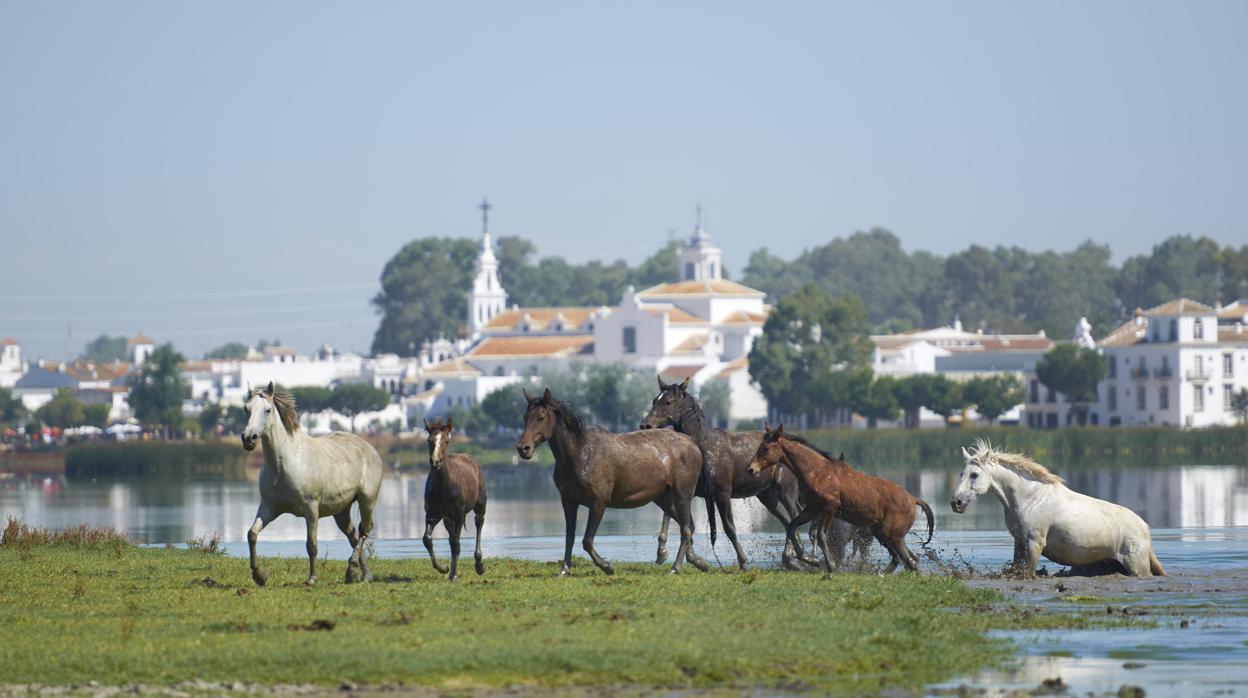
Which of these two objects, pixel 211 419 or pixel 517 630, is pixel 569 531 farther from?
pixel 211 419

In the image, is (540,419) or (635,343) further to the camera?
(635,343)

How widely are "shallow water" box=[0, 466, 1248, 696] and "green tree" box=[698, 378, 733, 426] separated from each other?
181 feet

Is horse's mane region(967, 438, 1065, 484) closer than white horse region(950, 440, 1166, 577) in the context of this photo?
No

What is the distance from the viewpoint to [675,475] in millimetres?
22656

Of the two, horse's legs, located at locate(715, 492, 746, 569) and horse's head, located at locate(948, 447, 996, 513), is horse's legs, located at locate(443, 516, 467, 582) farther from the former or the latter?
horse's head, located at locate(948, 447, 996, 513)

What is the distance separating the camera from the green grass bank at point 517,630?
629 inches

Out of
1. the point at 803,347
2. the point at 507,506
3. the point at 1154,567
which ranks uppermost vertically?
the point at 803,347

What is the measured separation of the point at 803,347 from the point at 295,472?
109 m

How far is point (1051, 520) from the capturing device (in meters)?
23.1

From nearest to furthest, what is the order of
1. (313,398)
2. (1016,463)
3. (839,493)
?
(839,493), (1016,463), (313,398)

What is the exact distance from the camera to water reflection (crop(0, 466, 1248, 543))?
136 ft

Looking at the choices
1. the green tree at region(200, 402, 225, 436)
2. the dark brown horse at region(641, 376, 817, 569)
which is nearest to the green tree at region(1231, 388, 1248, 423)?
the green tree at region(200, 402, 225, 436)

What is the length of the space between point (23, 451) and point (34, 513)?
5996 centimetres

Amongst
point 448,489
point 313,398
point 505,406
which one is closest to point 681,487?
point 448,489
